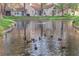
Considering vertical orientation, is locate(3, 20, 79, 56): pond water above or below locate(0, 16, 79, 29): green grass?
below

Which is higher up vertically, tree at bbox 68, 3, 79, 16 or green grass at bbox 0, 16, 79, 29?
tree at bbox 68, 3, 79, 16

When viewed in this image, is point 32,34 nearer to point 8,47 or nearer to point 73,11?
point 8,47

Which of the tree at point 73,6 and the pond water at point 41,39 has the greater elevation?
the tree at point 73,6

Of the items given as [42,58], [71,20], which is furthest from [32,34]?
[71,20]

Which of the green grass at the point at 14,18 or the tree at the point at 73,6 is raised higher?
the tree at the point at 73,6

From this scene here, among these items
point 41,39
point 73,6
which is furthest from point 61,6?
point 41,39

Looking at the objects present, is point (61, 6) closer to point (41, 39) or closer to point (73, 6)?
point (73, 6)

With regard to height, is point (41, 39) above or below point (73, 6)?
below

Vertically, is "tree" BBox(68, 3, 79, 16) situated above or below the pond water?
above

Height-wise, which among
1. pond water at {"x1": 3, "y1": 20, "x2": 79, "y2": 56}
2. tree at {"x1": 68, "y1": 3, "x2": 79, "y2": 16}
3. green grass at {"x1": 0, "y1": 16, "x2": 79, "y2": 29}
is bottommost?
pond water at {"x1": 3, "y1": 20, "x2": 79, "y2": 56}

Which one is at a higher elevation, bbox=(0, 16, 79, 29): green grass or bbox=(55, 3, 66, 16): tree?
bbox=(55, 3, 66, 16): tree

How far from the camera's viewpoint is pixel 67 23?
5.13 ft

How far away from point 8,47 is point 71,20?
0.45 m

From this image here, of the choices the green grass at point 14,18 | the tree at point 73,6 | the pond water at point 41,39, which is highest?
the tree at point 73,6
